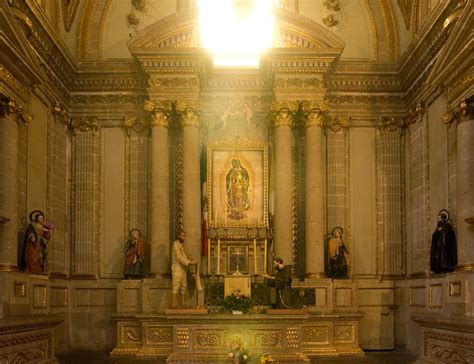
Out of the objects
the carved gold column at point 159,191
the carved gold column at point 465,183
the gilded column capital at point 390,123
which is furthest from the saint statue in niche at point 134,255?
the carved gold column at point 465,183

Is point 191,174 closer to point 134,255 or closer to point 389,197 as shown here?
point 134,255

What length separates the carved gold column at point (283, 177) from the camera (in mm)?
17859

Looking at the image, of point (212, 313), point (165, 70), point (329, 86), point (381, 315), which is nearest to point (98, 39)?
point (165, 70)

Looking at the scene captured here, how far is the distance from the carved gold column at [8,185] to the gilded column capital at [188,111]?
503cm

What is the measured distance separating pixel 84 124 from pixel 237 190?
430 centimetres

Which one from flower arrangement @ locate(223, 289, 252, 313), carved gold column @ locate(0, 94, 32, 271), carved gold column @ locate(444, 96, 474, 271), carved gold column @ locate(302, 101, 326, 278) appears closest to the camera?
carved gold column @ locate(444, 96, 474, 271)

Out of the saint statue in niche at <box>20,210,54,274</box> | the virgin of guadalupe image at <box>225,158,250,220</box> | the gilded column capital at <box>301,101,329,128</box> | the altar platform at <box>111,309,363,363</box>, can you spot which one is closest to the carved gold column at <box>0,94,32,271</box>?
the saint statue in niche at <box>20,210,54,274</box>

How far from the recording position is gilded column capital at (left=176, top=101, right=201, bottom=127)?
18.0 meters

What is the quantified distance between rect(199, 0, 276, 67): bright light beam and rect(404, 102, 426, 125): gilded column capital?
4.12 metres

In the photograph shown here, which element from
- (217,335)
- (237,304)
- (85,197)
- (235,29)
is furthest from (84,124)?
(217,335)

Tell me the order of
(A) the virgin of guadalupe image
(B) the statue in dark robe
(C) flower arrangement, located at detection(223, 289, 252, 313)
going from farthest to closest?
1. (A) the virgin of guadalupe image
2. (C) flower arrangement, located at detection(223, 289, 252, 313)
3. (B) the statue in dark robe

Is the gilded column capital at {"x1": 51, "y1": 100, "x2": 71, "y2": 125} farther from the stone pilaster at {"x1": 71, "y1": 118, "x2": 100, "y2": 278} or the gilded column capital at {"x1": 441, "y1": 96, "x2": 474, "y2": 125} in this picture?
the gilded column capital at {"x1": 441, "y1": 96, "x2": 474, "y2": 125}

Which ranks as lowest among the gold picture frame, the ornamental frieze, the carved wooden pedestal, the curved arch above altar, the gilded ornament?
the carved wooden pedestal

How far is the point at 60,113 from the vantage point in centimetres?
1775
